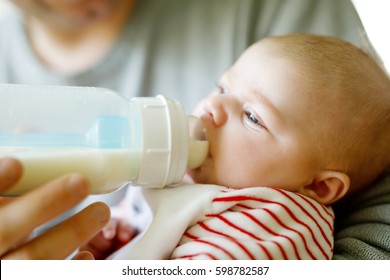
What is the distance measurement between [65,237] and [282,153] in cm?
30

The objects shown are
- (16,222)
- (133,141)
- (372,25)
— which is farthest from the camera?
(372,25)

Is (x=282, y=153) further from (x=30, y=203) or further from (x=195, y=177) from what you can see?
(x=30, y=203)

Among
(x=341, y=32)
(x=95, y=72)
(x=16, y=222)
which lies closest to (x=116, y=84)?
(x=95, y=72)

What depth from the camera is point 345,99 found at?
662 mm

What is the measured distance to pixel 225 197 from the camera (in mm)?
599

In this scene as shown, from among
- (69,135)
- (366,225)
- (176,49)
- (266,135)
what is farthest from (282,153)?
(176,49)

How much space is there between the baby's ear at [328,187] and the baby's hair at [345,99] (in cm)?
1

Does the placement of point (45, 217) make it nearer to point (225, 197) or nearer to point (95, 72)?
point (225, 197)

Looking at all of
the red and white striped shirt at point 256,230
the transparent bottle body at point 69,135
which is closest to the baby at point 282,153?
the red and white striped shirt at point 256,230

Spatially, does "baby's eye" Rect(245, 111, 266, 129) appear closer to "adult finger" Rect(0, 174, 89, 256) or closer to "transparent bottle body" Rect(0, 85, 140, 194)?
"transparent bottle body" Rect(0, 85, 140, 194)

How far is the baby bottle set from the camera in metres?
0.52

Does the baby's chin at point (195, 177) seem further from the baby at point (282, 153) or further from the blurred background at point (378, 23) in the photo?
the blurred background at point (378, 23)

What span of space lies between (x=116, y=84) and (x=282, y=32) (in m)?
0.34

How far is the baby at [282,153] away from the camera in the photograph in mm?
599
